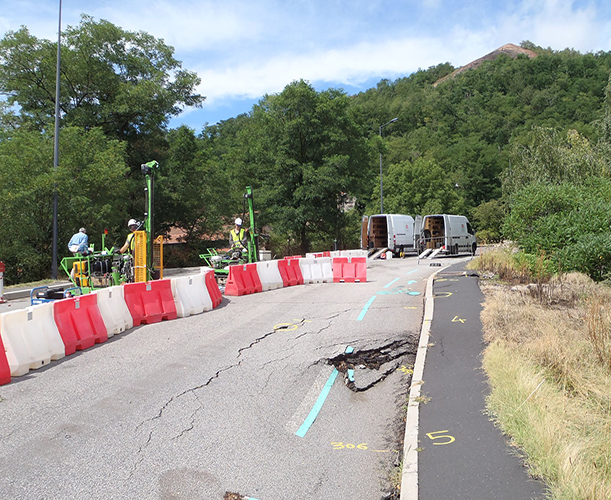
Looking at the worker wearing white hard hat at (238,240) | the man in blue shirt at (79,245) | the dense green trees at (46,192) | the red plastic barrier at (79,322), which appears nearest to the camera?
the red plastic barrier at (79,322)

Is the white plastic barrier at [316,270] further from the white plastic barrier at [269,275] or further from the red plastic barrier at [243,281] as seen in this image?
the red plastic barrier at [243,281]

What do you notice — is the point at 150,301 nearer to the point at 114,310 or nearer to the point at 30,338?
the point at 114,310

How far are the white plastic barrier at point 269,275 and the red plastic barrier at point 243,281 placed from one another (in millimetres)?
173

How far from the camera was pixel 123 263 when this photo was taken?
1396 centimetres

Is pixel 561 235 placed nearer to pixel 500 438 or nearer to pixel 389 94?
pixel 500 438

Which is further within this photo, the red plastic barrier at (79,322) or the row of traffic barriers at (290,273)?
the row of traffic barriers at (290,273)

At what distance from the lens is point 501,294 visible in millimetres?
11797

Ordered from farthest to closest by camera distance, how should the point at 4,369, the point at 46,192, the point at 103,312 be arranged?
the point at 46,192 → the point at 103,312 → the point at 4,369

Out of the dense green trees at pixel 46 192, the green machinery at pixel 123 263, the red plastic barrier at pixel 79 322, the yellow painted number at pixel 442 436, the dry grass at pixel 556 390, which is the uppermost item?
the dense green trees at pixel 46 192

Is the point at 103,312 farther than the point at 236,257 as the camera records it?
No

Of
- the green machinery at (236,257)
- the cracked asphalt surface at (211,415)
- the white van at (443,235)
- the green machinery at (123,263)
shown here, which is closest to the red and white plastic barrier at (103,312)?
the cracked asphalt surface at (211,415)

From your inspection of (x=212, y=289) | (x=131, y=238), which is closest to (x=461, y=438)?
(x=212, y=289)

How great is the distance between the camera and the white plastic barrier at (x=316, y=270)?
16.9 m

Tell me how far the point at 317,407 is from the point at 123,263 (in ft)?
31.1
